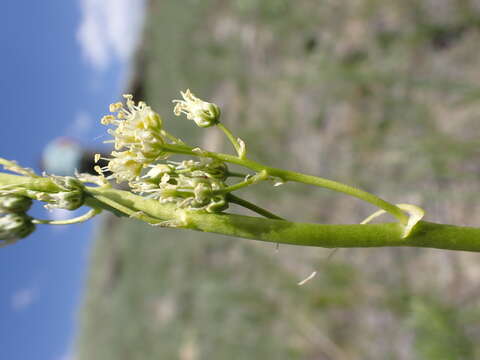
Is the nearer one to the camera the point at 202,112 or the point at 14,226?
the point at 14,226

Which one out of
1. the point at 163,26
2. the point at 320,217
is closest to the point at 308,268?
the point at 320,217

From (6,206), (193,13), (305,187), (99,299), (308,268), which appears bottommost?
(99,299)

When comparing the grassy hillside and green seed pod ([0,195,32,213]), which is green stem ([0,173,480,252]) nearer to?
green seed pod ([0,195,32,213])

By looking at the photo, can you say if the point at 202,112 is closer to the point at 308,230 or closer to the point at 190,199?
the point at 190,199

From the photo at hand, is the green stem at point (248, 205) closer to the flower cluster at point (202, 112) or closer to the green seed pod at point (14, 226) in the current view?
the flower cluster at point (202, 112)

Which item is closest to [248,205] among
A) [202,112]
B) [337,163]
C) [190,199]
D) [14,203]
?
[190,199]

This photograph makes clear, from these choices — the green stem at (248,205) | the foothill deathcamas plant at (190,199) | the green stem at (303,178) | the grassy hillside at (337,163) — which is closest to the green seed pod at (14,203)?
the foothill deathcamas plant at (190,199)

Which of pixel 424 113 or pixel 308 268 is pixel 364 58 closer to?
pixel 424 113

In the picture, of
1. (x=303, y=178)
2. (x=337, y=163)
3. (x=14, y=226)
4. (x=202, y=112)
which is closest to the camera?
(x=303, y=178)

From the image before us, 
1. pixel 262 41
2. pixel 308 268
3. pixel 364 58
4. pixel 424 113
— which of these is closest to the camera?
pixel 424 113
